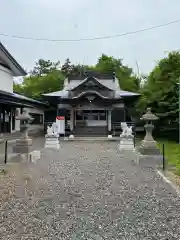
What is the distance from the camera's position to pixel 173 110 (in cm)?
1992

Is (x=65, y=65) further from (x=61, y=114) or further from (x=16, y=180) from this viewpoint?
(x=16, y=180)

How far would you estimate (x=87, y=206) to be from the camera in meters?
5.09

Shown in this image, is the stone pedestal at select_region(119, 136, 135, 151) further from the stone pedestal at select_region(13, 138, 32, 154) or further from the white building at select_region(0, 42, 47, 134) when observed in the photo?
the white building at select_region(0, 42, 47, 134)

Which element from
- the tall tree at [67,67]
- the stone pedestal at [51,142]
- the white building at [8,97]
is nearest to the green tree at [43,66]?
the tall tree at [67,67]

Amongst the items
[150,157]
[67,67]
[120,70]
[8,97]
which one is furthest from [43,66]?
[150,157]

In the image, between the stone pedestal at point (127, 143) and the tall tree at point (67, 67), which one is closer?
the stone pedestal at point (127, 143)

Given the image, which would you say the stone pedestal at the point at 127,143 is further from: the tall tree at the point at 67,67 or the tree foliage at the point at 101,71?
the tall tree at the point at 67,67

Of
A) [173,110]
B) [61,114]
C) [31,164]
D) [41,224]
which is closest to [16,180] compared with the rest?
[31,164]

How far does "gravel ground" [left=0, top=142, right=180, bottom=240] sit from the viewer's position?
3.89 m

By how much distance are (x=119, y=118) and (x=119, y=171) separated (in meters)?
17.1

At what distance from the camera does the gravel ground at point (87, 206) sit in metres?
3.89

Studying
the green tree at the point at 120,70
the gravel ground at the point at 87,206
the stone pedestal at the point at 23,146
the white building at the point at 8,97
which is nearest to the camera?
the gravel ground at the point at 87,206

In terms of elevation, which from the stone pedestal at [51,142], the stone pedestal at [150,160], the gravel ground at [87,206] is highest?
the stone pedestal at [51,142]

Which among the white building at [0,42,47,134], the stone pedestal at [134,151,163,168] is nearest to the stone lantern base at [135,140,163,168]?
the stone pedestal at [134,151,163,168]
